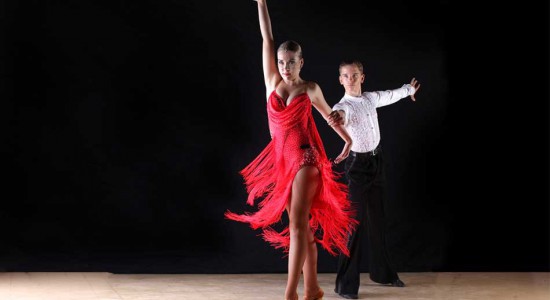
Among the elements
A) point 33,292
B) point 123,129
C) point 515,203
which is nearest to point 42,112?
point 123,129

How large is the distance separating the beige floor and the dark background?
→ 0.21 meters

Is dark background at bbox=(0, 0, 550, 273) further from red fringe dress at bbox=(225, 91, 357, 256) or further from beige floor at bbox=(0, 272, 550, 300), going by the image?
red fringe dress at bbox=(225, 91, 357, 256)

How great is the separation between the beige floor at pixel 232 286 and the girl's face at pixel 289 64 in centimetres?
150

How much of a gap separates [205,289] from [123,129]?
52.9 inches

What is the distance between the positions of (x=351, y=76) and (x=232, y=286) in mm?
1584

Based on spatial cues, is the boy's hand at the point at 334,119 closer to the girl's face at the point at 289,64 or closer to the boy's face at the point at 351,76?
the girl's face at the point at 289,64

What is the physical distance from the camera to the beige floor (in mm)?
5488

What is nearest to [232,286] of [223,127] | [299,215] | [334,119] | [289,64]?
[223,127]

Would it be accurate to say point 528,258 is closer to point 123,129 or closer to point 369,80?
point 369,80

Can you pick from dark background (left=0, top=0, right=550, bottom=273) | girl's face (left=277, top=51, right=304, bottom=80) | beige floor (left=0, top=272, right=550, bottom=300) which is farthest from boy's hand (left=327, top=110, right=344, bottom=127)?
dark background (left=0, top=0, right=550, bottom=273)

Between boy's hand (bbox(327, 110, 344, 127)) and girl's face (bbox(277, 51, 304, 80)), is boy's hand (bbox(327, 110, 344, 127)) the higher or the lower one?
the lower one

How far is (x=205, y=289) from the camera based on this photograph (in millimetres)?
5742

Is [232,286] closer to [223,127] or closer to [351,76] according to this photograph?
[223,127]

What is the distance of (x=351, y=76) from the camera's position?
555cm
